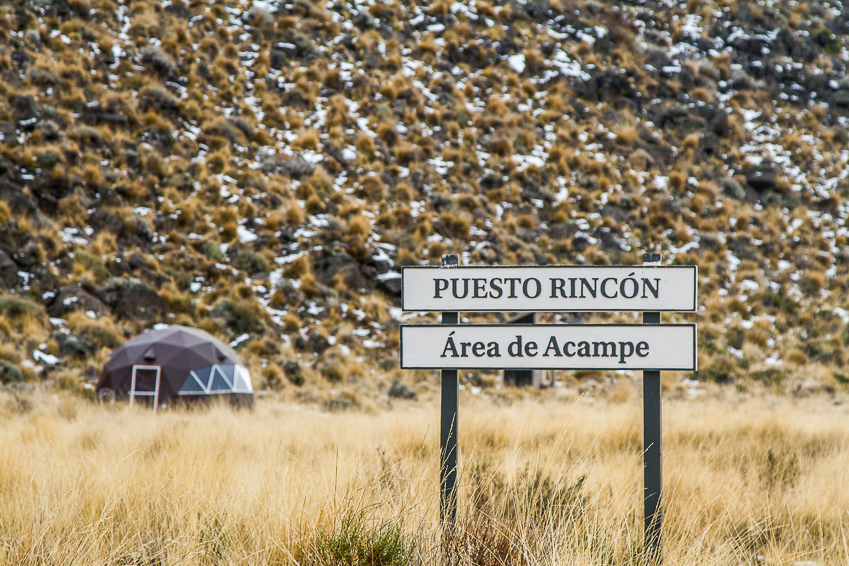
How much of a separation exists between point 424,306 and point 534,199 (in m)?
19.1

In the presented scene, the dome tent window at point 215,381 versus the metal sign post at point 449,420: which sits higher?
the metal sign post at point 449,420

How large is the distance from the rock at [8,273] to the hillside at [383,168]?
0.24 feet

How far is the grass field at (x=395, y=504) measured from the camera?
3.23 metres

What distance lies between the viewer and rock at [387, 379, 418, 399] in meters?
14.8

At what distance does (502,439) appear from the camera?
6.73 metres

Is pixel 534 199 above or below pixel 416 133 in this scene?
below

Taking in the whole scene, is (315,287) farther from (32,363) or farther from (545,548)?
(545,548)

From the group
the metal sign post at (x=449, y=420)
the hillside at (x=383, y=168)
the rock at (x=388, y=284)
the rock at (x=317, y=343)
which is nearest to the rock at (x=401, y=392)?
the hillside at (x=383, y=168)

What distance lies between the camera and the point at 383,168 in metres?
21.9

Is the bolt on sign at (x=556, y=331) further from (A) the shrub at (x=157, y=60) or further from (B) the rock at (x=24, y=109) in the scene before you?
(A) the shrub at (x=157, y=60)

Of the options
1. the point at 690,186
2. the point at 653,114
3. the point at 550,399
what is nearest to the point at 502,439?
the point at 550,399

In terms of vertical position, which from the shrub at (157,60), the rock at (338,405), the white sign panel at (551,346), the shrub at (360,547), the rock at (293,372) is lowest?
the rock at (338,405)

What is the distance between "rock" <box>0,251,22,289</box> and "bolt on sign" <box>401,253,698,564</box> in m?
15.6

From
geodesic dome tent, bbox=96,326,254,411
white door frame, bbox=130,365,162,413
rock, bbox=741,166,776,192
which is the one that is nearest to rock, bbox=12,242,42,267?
geodesic dome tent, bbox=96,326,254,411
